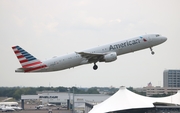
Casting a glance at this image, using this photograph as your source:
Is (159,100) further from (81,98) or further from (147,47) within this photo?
(81,98)

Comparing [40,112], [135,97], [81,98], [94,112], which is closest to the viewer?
[94,112]

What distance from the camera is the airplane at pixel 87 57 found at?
9081 centimetres

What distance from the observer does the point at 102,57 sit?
303 feet

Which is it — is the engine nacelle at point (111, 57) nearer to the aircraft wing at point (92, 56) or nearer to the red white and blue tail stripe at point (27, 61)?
the aircraft wing at point (92, 56)

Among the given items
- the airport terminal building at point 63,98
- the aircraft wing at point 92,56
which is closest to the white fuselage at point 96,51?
the aircraft wing at point 92,56

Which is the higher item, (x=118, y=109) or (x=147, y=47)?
(x=147, y=47)

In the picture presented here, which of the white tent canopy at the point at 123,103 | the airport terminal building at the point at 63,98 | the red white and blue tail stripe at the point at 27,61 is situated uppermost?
the red white and blue tail stripe at the point at 27,61

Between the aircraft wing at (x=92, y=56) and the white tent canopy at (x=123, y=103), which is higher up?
the aircraft wing at (x=92, y=56)

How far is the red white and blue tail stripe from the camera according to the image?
3589 inches

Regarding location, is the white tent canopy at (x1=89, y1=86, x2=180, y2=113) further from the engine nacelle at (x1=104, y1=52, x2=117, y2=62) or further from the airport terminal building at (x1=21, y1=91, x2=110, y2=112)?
the airport terminal building at (x1=21, y1=91, x2=110, y2=112)

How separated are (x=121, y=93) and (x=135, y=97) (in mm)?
3462

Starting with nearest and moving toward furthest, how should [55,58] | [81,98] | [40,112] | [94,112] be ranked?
[55,58] → [94,112] → [40,112] → [81,98]

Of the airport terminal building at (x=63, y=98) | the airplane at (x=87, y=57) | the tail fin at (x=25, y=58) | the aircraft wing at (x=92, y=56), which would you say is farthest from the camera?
the airport terminal building at (x=63, y=98)

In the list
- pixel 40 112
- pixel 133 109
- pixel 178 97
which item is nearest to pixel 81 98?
pixel 40 112
